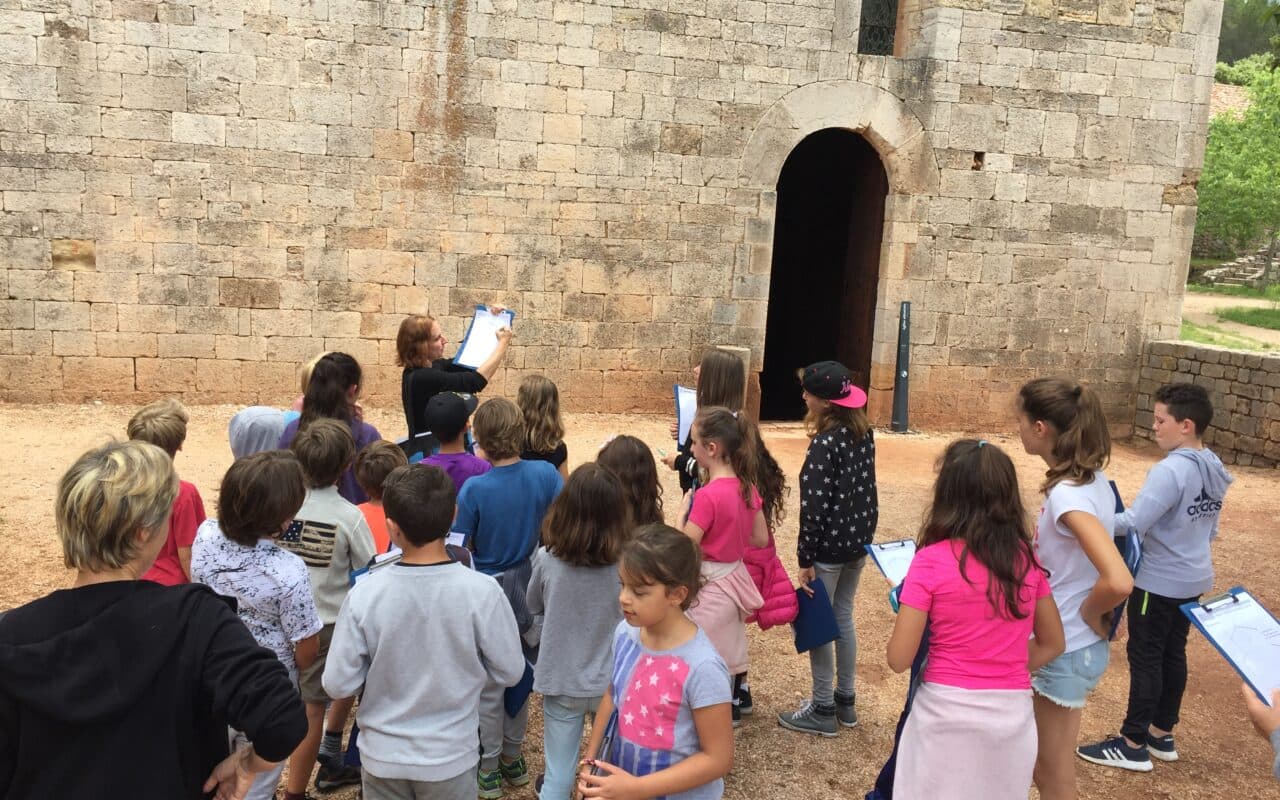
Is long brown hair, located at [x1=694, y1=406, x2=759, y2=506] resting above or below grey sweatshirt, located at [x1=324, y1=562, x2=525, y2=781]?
above

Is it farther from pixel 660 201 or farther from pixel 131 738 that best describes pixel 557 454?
pixel 660 201

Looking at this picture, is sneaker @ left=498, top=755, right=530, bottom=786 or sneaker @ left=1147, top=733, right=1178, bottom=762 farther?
sneaker @ left=1147, top=733, right=1178, bottom=762

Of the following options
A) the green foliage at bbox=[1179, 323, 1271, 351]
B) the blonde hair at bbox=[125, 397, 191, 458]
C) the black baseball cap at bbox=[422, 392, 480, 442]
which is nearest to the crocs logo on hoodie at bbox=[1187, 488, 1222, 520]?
the black baseball cap at bbox=[422, 392, 480, 442]

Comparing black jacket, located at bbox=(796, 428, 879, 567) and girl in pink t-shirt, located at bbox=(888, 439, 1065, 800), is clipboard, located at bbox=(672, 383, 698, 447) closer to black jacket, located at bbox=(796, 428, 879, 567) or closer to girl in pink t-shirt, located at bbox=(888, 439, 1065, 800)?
black jacket, located at bbox=(796, 428, 879, 567)

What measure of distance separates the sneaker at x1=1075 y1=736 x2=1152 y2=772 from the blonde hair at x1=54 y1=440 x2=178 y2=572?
3.56 metres

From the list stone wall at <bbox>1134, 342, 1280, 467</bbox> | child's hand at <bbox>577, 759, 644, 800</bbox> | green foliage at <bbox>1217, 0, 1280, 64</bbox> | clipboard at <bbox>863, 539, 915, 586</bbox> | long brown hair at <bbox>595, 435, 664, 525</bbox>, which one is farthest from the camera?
green foliage at <bbox>1217, 0, 1280, 64</bbox>

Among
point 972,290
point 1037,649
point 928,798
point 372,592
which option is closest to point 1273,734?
point 1037,649

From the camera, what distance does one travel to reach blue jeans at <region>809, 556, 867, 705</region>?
3.80m

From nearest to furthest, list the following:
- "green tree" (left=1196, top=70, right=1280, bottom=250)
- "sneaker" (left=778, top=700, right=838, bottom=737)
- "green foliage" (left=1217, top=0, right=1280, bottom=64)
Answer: "sneaker" (left=778, top=700, right=838, bottom=737) → "green tree" (left=1196, top=70, right=1280, bottom=250) → "green foliage" (left=1217, top=0, right=1280, bottom=64)

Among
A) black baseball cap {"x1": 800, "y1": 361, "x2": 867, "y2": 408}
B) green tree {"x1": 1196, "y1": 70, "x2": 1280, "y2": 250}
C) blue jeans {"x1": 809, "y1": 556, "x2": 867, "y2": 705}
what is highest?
green tree {"x1": 1196, "y1": 70, "x2": 1280, "y2": 250}

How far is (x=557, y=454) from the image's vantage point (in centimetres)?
384

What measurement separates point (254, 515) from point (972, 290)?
9162 millimetres

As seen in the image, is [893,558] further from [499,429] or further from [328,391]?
[328,391]

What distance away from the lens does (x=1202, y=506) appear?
3646mm
